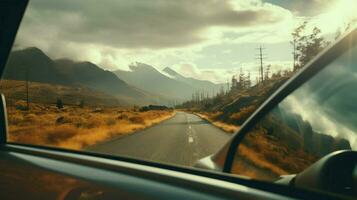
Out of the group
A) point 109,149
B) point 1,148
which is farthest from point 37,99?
point 1,148

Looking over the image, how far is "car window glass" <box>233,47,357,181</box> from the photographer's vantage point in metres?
1.35

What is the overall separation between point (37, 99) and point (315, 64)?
515ft

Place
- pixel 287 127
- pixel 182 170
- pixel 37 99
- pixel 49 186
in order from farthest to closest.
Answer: pixel 37 99
pixel 49 186
pixel 182 170
pixel 287 127

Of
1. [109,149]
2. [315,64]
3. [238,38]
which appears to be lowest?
[109,149]

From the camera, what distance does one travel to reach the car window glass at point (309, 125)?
1346 millimetres

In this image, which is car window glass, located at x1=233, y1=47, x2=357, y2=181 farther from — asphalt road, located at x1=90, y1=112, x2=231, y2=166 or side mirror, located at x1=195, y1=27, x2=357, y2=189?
asphalt road, located at x1=90, y1=112, x2=231, y2=166

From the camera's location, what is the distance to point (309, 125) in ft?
4.71

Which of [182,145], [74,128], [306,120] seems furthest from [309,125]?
[182,145]

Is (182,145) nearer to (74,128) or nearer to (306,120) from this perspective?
(74,128)

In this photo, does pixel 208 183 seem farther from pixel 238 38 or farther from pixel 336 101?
pixel 238 38

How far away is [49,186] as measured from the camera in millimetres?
2205

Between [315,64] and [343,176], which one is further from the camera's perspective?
[343,176]

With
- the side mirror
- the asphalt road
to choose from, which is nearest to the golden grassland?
the asphalt road

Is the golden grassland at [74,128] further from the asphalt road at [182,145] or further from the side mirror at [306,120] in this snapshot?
the side mirror at [306,120]
